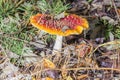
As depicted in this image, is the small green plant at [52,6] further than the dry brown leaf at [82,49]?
Yes

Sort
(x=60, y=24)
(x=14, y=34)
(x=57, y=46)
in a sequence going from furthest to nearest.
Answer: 1. (x=14, y=34)
2. (x=57, y=46)
3. (x=60, y=24)

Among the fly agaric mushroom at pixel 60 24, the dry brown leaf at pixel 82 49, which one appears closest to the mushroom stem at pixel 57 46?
the fly agaric mushroom at pixel 60 24

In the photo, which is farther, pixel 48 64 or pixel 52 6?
pixel 52 6

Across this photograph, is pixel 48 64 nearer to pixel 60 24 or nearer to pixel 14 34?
pixel 60 24

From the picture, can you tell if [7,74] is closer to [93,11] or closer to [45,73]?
[45,73]

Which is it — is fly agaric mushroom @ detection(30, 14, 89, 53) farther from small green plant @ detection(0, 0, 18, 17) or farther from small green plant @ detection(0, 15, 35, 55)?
small green plant @ detection(0, 0, 18, 17)

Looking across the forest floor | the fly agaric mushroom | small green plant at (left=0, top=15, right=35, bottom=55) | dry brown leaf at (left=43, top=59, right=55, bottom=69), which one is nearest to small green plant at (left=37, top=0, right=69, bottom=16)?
the forest floor

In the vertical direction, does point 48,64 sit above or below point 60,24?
below

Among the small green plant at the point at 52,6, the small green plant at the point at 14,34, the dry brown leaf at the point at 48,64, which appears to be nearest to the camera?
the dry brown leaf at the point at 48,64

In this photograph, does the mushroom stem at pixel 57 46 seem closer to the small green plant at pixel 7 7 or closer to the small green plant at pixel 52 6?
the small green plant at pixel 52 6

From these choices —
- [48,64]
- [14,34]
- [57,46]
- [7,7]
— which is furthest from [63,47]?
[7,7]
